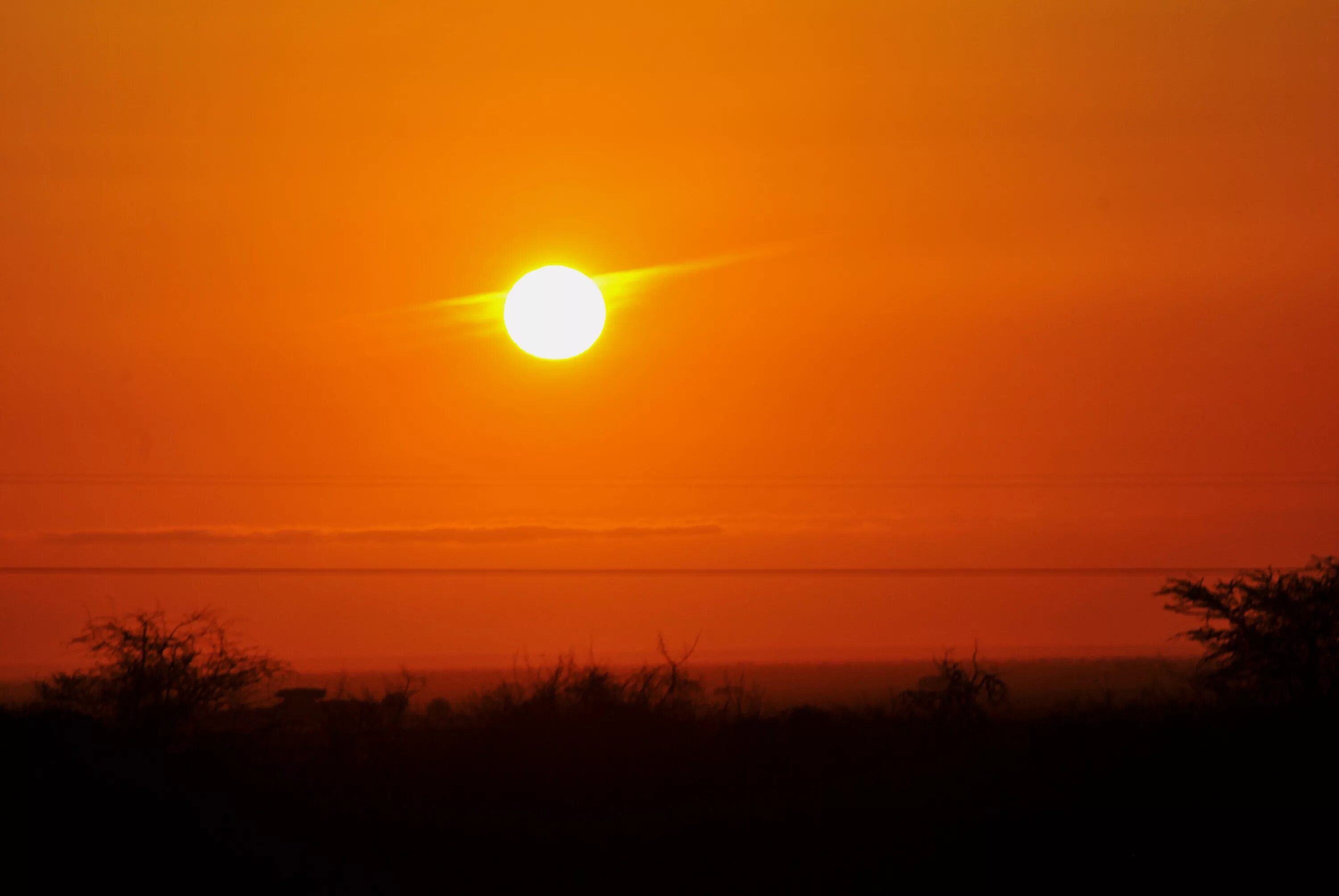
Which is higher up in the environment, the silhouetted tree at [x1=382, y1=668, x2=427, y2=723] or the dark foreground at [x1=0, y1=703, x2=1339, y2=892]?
the silhouetted tree at [x1=382, y1=668, x2=427, y2=723]

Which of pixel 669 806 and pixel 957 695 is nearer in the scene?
pixel 669 806

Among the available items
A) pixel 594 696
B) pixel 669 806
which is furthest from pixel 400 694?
pixel 669 806

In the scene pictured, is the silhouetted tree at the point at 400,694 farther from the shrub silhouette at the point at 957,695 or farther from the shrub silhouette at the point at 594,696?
the shrub silhouette at the point at 957,695

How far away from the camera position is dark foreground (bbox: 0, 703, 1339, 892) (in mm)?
11305

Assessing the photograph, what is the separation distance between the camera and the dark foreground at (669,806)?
1130cm

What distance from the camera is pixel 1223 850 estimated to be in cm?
1437

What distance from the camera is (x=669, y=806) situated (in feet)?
62.7

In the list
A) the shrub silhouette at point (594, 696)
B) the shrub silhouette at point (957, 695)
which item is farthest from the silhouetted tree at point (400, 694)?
the shrub silhouette at point (957, 695)

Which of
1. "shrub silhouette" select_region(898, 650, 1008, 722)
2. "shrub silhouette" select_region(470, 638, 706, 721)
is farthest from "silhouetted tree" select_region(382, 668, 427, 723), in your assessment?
"shrub silhouette" select_region(898, 650, 1008, 722)

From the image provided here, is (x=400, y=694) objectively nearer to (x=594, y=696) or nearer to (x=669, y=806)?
(x=594, y=696)

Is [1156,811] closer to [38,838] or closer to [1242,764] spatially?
[1242,764]

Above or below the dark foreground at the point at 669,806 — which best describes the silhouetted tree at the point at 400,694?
above

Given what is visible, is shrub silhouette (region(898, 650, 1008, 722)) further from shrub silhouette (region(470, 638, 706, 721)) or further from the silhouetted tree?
the silhouetted tree

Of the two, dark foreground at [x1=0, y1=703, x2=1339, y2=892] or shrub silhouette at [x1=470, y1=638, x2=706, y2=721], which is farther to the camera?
shrub silhouette at [x1=470, y1=638, x2=706, y2=721]
